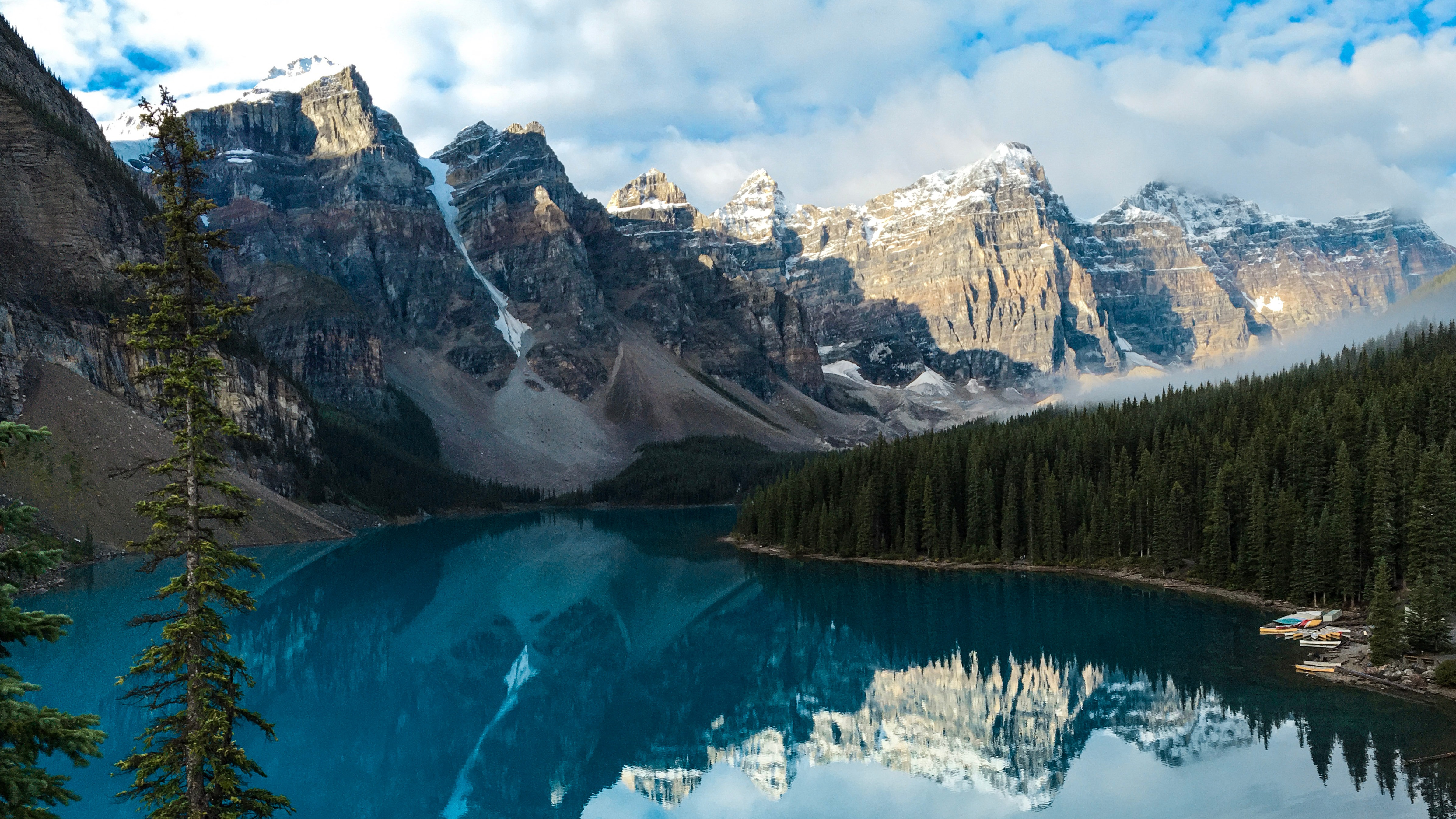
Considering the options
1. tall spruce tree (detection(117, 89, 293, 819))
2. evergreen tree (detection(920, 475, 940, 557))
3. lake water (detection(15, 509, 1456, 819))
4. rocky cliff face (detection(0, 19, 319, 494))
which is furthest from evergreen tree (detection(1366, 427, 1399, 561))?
rocky cliff face (detection(0, 19, 319, 494))

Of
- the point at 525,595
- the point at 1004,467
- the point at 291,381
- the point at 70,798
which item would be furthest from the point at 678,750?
the point at 291,381

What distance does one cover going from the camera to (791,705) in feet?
148

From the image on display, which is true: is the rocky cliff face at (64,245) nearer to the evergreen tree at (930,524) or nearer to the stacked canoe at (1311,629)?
the evergreen tree at (930,524)

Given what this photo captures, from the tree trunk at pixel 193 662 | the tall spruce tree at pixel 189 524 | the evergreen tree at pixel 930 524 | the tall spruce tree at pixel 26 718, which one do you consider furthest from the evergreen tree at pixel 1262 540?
the tall spruce tree at pixel 26 718

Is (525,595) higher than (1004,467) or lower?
lower

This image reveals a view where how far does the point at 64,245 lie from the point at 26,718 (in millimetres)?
130859

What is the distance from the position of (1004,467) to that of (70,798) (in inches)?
3452

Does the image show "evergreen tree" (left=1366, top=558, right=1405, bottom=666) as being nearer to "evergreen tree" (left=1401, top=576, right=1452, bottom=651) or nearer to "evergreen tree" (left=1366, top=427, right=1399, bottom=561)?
"evergreen tree" (left=1401, top=576, right=1452, bottom=651)

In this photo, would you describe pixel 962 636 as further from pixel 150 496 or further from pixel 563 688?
pixel 150 496

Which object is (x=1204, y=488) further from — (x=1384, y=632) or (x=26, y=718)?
(x=26, y=718)

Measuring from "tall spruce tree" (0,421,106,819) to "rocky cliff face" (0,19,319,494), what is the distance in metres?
100

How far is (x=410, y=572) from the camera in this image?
315 ft

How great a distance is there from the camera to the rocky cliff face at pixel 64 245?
352ft

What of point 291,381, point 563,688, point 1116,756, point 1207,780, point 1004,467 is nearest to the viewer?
point 1207,780
